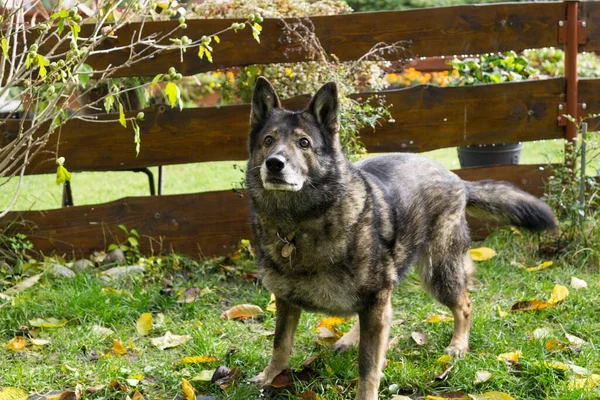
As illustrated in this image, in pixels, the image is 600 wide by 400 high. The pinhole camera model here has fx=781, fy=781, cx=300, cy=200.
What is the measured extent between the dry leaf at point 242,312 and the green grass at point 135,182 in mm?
3234

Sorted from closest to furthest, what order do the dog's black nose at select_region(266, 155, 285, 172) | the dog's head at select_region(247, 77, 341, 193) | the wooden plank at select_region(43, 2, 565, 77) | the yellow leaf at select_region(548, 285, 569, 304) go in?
1. the dog's black nose at select_region(266, 155, 285, 172)
2. the dog's head at select_region(247, 77, 341, 193)
3. the yellow leaf at select_region(548, 285, 569, 304)
4. the wooden plank at select_region(43, 2, 565, 77)

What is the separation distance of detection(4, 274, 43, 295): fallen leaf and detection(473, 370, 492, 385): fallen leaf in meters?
2.96

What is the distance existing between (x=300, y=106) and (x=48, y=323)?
7.77 ft

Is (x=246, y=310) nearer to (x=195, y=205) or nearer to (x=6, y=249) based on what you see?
(x=195, y=205)

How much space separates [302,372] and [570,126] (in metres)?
3.27

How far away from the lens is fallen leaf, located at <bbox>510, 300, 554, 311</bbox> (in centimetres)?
464

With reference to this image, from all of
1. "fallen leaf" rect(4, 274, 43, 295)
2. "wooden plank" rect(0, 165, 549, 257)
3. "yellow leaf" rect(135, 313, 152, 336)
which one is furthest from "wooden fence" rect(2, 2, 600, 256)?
"yellow leaf" rect(135, 313, 152, 336)

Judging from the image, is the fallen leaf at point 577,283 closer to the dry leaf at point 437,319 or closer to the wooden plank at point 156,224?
the dry leaf at point 437,319

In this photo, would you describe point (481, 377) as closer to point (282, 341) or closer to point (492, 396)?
point (492, 396)

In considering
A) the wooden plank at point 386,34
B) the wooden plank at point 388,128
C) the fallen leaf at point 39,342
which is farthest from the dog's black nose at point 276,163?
the wooden plank at point 386,34

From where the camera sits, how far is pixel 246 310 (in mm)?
4828

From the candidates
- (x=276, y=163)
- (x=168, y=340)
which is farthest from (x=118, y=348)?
(x=276, y=163)

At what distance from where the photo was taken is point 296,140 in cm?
367

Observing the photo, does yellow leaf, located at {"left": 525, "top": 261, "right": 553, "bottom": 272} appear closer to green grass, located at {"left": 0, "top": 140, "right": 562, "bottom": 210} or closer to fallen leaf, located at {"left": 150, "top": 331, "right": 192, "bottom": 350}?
fallen leaf, located at {"left": 150, "top": 331, "right": 192, "bottom": 350}
